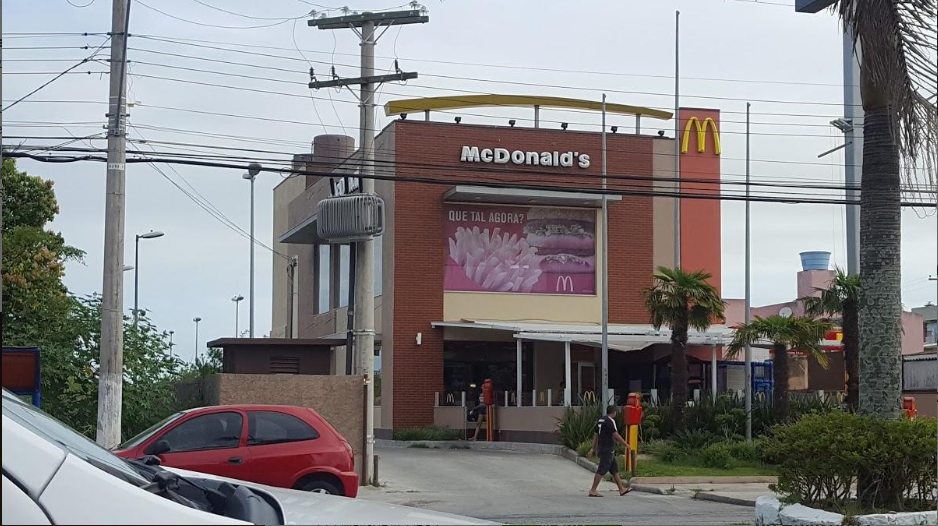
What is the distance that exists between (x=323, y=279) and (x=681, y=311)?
21243 mm

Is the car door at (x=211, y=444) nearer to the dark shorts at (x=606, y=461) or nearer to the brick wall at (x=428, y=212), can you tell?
the dark shorts at (x=606, y=461)

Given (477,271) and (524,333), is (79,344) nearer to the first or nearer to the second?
(524,333)

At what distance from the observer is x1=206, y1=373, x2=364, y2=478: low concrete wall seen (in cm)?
2194

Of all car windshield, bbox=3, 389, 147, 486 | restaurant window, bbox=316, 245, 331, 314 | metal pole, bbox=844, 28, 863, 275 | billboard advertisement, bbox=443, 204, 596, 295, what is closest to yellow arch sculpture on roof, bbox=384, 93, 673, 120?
billboard advertisement, bbox=443, 204, 596, 295

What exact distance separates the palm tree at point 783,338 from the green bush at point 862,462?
1430 cm

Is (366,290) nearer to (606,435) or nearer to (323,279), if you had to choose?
(606,435)

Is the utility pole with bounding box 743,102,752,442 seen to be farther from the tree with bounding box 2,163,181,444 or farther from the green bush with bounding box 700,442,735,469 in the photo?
the tree with bounding box 2,163,181,444

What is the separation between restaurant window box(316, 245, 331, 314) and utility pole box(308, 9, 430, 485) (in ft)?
72.5

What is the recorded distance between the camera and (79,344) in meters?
22.4

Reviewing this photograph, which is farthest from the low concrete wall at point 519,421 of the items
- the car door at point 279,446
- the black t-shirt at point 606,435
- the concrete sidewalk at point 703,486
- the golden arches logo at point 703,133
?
the car door at point 279,446

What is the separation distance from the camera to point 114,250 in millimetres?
19391

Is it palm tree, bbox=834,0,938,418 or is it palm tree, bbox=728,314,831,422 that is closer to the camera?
palm tree, bbox=834,0,938,418

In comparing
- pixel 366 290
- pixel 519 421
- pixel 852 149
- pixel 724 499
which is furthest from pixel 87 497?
pixel 852 149

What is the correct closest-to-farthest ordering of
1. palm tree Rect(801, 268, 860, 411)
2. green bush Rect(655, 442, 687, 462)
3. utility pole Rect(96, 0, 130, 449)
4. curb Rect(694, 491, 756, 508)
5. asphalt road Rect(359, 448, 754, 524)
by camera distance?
1. asphalt road Rect(359, 448, 754, 524)
2. utility pole Rect(96, 0, 130, 449)
3. curb Rect(694, 491, 756, 508)
4. green bush Rect(655, 442, 687, 462)
5. palm tree Rect(801, 268, 860, 411)
